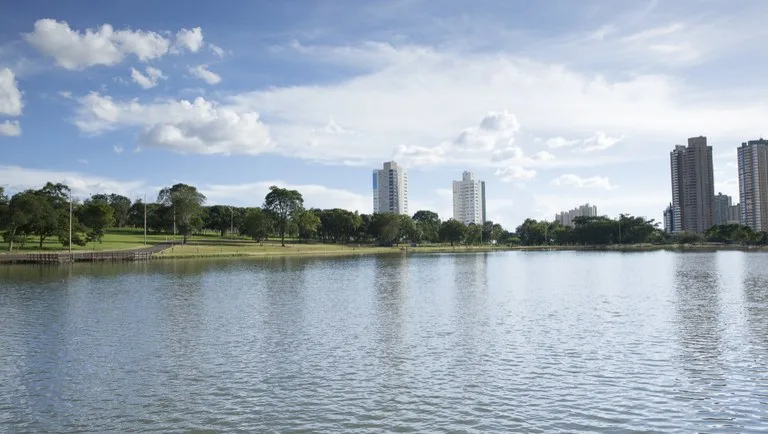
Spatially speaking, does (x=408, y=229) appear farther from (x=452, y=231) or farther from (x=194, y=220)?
(x=194, y=220)

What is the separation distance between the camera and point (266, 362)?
20.4 metres

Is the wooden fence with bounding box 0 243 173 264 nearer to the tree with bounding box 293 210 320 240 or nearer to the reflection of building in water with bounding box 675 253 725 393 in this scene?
the tree with bounding box 293 210 320 240

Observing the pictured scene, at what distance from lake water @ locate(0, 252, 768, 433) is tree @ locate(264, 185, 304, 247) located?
107 m

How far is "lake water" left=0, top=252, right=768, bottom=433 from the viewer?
14.4 metres

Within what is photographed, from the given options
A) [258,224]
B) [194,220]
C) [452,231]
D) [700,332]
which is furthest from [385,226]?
[700,332]

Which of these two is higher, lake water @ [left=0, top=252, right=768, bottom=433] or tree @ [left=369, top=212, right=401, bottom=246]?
tree @ [left=369, top=212, right=401, bottom=246]

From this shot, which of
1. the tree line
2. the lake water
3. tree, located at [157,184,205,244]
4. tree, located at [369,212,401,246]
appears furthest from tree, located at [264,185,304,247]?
the lake water

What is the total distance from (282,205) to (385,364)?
130769mm

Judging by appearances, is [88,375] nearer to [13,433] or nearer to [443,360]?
[13,433]

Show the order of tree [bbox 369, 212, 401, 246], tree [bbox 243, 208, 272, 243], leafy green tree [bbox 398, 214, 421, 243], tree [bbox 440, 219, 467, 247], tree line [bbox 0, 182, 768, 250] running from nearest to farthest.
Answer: tree line [bbox 0, 182, 768, 250]
tree [bbox 243, 208, 272, 243]
tree [bbox 369, 212, 401, 246]
leafy green tree [bbox 398, 214, 421, 243]
tree [bbox 440, 219, 467, 247]

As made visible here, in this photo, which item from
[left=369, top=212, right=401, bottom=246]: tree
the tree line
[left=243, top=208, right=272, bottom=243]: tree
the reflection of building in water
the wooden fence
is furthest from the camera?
[left=369, top=212, right=401, bottom=246]: tree

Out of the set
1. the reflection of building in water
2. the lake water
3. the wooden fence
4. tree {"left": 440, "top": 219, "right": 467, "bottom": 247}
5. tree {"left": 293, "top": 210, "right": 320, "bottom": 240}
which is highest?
tree {"left": 293, "top": 210, "right": 320, "bottom": 240}

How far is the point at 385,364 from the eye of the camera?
65.8ft

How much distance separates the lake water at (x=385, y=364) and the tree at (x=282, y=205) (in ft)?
352
